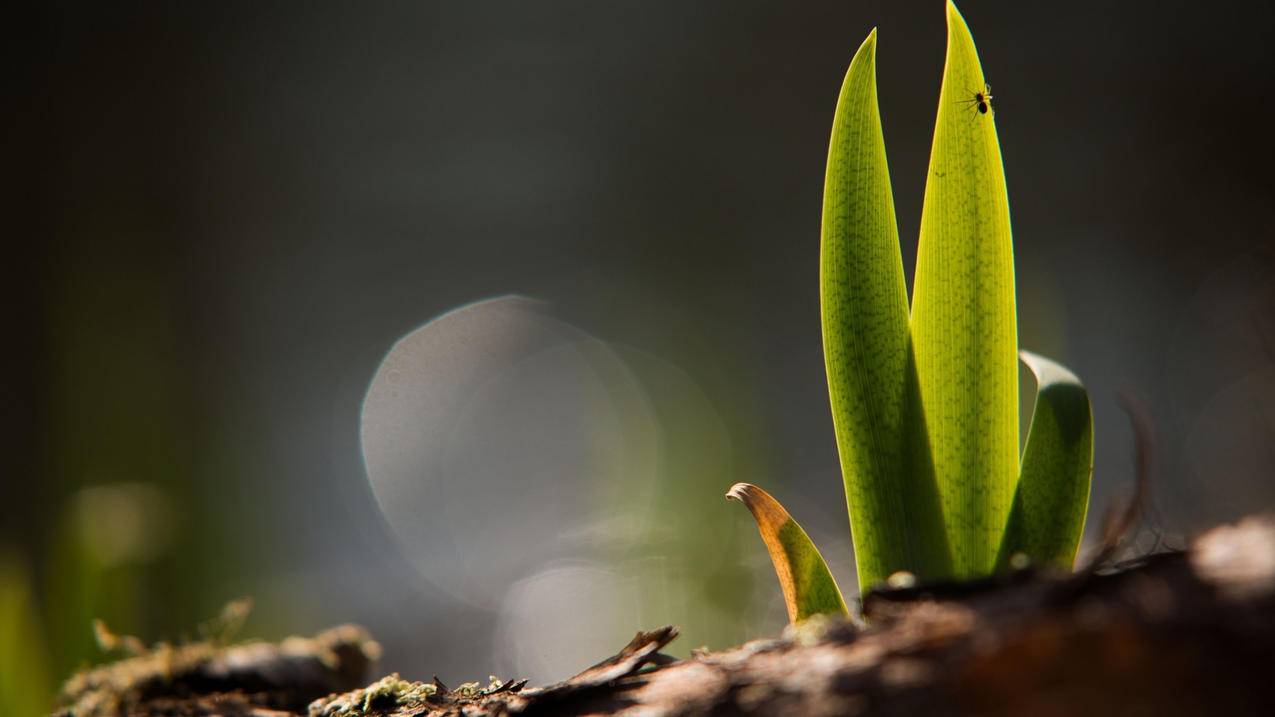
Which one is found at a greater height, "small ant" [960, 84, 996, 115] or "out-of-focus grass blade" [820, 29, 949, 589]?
"small ant" [960, 84, 996, 115]

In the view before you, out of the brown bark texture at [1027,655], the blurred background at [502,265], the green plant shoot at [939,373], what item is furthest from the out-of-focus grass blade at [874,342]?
the blurred background at [502,265]

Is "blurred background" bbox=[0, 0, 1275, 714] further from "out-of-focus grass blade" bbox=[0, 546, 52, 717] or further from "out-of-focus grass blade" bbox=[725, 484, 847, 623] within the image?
"out-of-focus grass blade" bbox=[725, 484, 847, 623]

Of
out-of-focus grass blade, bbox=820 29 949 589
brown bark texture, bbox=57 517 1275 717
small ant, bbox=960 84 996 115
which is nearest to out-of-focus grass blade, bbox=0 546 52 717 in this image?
brown bark texture, bbox=57 517 1275 717

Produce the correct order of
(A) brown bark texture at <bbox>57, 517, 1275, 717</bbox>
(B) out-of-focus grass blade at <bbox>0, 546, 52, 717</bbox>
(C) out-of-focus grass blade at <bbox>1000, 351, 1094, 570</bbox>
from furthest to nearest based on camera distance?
(B) out-of-focus grass blade at <bbox>0, 546, 52, 717</bbox>
(C) out-of-focus grass blade at <bbox>1000, 351, 1094, 570</bbox>
(A) brown bark texture at <bbox>57, 517, 1275, 717</bbox>

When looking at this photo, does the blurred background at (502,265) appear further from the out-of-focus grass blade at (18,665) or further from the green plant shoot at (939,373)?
the green plant shoot at (939,373)

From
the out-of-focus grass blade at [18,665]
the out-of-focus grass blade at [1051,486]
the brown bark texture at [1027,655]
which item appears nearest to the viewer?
the brown bark texture at [1027,655]

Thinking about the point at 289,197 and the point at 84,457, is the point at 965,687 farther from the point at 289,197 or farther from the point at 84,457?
the point at 289,197

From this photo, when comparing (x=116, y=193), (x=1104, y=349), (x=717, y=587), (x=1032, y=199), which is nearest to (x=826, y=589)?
(x=717, y=587)

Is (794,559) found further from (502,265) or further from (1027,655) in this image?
(502,265)
